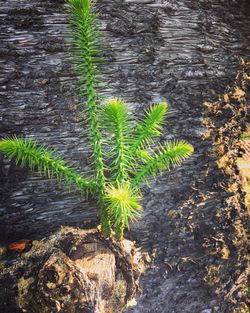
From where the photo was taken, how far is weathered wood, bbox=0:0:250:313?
161cm

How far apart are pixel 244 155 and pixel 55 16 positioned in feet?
4.18

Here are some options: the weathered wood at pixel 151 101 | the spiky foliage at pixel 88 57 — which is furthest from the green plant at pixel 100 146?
the weathered wood at pixel 151 101

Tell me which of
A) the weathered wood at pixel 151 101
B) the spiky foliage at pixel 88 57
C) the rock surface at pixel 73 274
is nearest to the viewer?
the spiky foliage at pixel 88 57

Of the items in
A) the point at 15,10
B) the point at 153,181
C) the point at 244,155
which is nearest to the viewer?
the point at 15,10

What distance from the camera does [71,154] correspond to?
5.66 feet

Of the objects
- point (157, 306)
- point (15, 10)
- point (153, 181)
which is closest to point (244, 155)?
point (153, 181)

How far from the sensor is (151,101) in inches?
69.1

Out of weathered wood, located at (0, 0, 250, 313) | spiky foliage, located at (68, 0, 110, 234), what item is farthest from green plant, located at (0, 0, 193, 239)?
weathered wood, located at (0, 0, 250, 313)

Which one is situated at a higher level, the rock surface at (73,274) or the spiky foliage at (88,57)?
the spiky foliage at (88,57)

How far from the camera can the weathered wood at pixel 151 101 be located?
5.28ft

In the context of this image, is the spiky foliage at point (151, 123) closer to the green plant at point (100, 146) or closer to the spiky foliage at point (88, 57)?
the green plant at point (100, 146)

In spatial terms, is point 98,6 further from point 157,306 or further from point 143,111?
point 157,306

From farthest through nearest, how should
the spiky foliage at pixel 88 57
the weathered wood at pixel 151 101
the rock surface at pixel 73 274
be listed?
1. the weathered wood at pixel 151 101
2. the rock surface at pixel 73 274
3. the spiky foliage at pixel 88 57

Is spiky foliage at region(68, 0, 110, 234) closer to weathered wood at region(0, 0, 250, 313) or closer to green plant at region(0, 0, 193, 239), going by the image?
green plant at region(0, 0, 193, 239)
